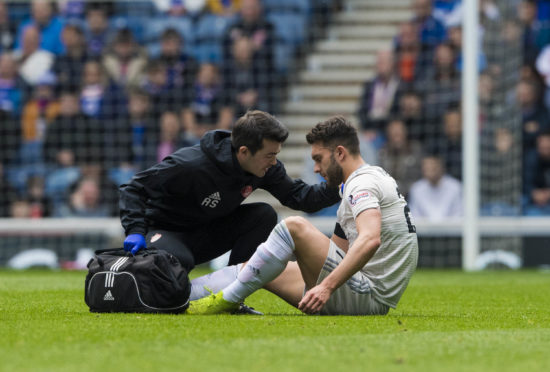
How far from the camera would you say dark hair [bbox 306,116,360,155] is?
16.5 feet

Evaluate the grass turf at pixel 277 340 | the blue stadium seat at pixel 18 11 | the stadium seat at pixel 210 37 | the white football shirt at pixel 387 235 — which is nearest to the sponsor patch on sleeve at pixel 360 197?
the white football shirt at pixel 387 235

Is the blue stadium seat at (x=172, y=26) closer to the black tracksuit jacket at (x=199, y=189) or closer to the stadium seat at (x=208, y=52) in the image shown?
Answer: the stadium seat at (x=208, y=52)

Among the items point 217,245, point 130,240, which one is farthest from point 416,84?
point 130,240

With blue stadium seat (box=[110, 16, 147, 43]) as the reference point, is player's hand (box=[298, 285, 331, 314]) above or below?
below

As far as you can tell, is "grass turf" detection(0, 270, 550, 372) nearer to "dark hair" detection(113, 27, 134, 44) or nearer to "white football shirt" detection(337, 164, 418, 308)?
"white football shirt" detection(337, 164, 418, 308)

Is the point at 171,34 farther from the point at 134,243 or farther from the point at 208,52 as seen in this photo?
the point at 134,243

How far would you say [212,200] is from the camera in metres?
5.91

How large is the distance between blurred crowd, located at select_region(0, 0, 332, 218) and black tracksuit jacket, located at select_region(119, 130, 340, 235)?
6732 millimetres

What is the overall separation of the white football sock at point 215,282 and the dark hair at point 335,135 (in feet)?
3.41

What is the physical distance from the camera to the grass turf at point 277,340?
3.41 m

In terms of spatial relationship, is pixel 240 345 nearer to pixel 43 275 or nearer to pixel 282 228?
pixel 282 228

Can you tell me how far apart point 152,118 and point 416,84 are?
3636 mm

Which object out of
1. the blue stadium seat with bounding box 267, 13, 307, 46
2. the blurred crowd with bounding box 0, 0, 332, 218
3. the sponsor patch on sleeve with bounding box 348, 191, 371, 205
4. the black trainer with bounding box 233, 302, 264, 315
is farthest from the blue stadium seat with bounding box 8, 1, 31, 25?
the sponsor patch on sleeve with bounding box 348, 191, 371, 205

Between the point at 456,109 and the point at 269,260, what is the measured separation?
7.97 meters
